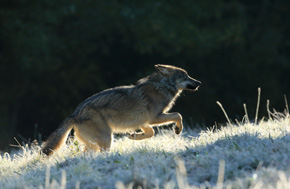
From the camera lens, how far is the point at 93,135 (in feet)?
24.3

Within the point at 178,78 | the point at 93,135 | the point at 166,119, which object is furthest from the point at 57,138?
the point at 178,78

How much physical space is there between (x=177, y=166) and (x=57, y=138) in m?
2.35

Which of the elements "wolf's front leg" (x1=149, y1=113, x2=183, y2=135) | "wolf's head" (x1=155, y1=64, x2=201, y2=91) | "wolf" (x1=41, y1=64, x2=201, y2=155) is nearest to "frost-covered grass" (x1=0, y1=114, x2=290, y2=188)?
"wolf" (x1=41, y1=64, x2=201, y2=155)

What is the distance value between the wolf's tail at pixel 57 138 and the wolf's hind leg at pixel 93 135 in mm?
150

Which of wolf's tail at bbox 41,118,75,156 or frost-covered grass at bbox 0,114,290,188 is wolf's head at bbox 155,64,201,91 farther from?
wolf's tail at bbox 41,118,75,156

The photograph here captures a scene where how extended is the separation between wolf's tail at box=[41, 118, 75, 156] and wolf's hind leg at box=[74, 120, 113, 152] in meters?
0.15

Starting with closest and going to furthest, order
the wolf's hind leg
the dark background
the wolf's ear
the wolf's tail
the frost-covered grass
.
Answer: the frost-covered grass → the wolf's tail → the wolf's hind leg → the wolf's ear → the dark background

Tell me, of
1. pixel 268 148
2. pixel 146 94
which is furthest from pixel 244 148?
pixel 146 94

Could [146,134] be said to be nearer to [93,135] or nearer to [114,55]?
[93,135]

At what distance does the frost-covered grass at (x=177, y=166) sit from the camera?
5.30 metres

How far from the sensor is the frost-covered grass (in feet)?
17.4

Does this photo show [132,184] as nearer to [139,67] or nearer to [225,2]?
[139,67]

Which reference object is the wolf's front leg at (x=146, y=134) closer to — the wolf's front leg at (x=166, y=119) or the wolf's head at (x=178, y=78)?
the wolf's front leg at (x=166, y=119)

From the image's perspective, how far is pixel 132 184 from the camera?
5.32 metres
